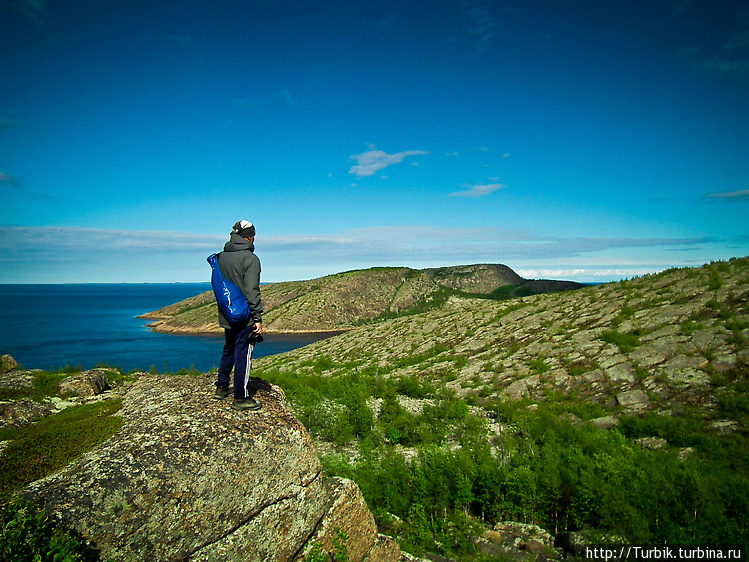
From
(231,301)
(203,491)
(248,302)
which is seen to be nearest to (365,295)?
(248,302)

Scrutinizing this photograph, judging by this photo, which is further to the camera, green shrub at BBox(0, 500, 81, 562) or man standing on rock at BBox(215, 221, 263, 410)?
man standing on rock at BBox(215, 221, 263, 410)

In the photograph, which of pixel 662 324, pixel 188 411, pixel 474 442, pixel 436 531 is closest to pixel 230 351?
pixel 188 411

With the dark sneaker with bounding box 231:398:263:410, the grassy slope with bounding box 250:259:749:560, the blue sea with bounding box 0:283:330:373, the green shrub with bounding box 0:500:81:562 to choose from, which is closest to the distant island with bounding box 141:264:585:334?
the blue sea with bounding box 0:283:330:373

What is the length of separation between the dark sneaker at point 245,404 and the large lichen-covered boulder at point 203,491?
→ 11 centimetres

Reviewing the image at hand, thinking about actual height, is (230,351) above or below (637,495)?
above

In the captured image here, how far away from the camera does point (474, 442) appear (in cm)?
1140

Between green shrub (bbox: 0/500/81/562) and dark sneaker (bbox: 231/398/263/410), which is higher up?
dark sneaker (bbox: 231/398/263/410)

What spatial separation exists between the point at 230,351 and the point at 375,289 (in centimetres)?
9801

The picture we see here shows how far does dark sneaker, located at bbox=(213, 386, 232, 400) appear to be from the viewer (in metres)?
6.78

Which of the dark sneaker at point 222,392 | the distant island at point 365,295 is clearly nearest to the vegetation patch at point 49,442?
the dark sneaker at point 222,392

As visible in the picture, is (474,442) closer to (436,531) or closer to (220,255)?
(436,531)

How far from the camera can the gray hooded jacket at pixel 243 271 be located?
6.34 metres

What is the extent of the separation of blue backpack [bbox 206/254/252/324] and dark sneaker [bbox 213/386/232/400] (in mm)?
1435

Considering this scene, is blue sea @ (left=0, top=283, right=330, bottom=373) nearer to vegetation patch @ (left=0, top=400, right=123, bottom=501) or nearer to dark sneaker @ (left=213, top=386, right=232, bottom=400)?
vegetation patch @ (left=0, top=400, right=123, bottom=501)
